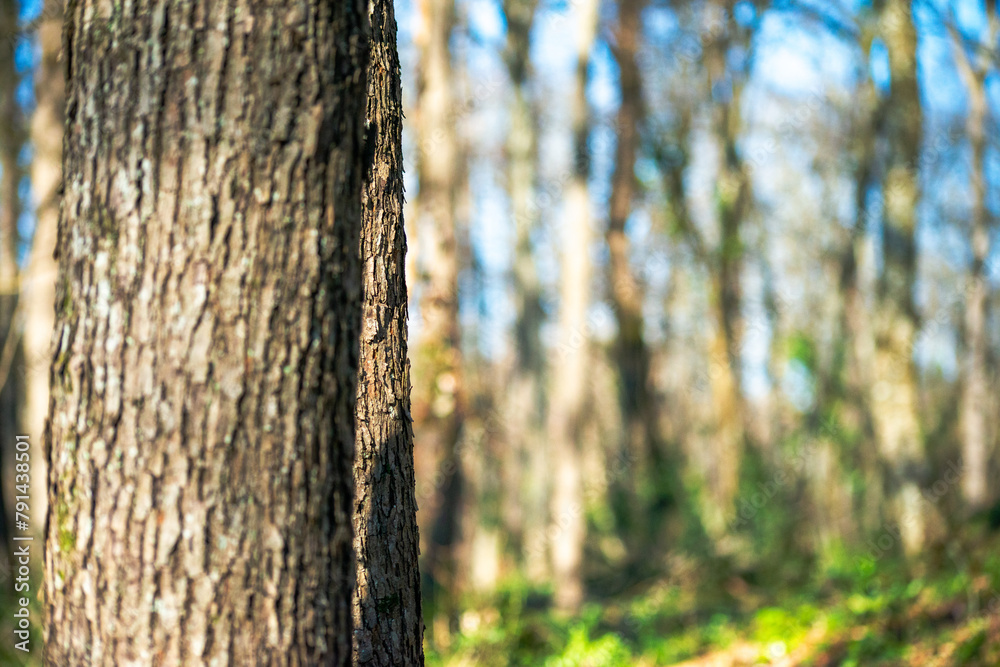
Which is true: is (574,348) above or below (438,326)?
below

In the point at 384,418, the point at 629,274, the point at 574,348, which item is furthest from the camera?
the point at 629,274

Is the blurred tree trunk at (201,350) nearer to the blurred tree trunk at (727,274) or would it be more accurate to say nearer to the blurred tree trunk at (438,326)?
the blurred tree trunk at (438,326)

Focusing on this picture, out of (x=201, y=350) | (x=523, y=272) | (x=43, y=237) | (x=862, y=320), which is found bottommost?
(x=201, y=350)

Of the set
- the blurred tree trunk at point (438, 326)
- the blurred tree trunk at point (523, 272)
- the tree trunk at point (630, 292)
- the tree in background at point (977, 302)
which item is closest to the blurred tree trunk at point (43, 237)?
the blurred tree trunk at point (438, 326)

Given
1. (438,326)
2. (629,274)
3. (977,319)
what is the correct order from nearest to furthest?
(438,326) → (977,319) → (629,274)

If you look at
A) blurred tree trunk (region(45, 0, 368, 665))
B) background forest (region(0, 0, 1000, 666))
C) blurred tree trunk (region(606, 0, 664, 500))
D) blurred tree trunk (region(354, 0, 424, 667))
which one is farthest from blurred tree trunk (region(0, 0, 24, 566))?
blurred tree trunk (region(45, 0, 368, 665))

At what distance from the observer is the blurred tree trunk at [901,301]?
334 inches

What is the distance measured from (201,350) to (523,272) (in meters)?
10.5

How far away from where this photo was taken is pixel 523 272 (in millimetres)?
11961

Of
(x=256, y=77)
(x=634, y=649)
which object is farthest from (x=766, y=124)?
(x=256, y=77)

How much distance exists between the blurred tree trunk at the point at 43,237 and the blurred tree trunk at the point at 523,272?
567 cm

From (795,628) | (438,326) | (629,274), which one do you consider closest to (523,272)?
(629,274)

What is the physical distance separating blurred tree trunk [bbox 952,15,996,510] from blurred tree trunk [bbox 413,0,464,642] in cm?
566

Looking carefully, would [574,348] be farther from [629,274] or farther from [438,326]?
[629,274]
